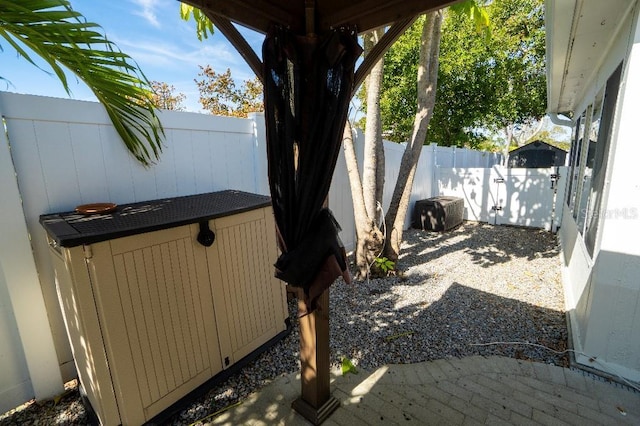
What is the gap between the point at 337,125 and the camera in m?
1.41

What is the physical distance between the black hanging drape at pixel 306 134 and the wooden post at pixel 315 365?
283 mm

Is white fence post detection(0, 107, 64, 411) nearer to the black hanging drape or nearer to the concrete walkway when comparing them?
the concrete walkway

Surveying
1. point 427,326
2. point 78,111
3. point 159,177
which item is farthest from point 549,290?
point 78,111

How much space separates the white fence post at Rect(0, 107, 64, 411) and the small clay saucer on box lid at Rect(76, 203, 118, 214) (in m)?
0.34

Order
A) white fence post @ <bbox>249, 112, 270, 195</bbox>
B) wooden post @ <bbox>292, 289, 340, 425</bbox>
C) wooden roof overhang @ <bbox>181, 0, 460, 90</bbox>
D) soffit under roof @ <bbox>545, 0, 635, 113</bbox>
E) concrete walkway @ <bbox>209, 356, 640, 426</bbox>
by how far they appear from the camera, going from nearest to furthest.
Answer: wooden roof overhang @ <bbox>181, 0, 460, 90</bbox>
wooden post @ <bbox>292, 289, 340, 425</bbox>
concrete walkway @ <bbox>209, 356, 640, 426</bbox>
soffit under roof @ <bbox>545, 0, 635, 113</bbox>
white fence post @ <bbox>249, 112, 270, 195</bbox>

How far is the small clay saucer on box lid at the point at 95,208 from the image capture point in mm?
1847

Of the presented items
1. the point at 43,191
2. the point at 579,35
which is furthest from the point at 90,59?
the point at 579,35

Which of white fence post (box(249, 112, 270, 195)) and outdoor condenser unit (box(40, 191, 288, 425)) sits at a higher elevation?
white fence post (box(249, 112, 270, 195))

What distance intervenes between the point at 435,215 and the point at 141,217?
6114mm

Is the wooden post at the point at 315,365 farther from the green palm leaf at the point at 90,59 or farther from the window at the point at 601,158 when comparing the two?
the window at the point at 601,158

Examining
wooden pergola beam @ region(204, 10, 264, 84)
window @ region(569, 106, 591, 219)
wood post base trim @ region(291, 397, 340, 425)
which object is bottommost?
wood post base trim @ region(291, 397, 340, 425)

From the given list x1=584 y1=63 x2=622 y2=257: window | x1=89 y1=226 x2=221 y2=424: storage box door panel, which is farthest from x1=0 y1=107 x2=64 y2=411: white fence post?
x1=584 y1=63 x2=622 y2=257: window

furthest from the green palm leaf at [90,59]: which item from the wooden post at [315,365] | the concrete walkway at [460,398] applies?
the concrete walkway at [460,398]

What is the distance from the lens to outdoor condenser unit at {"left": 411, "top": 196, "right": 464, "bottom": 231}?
6.54 metres
